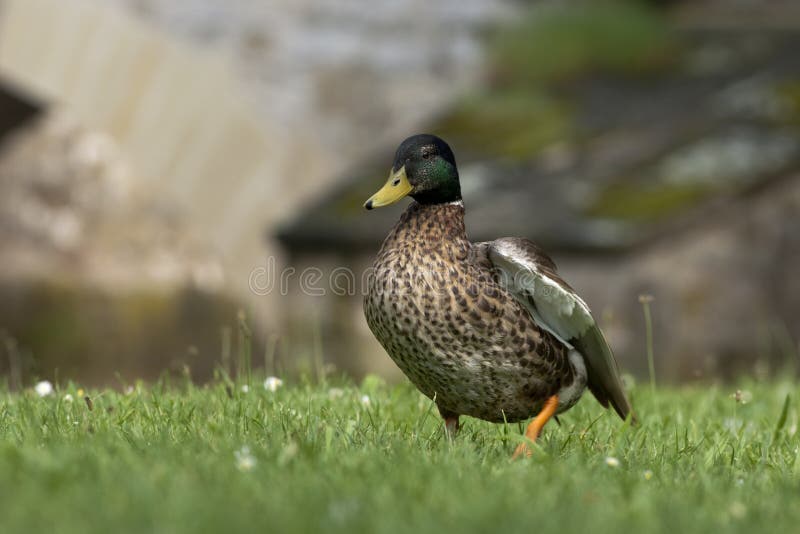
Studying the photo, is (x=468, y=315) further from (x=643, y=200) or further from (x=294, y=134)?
(x=294, y=134)

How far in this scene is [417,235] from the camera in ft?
11.2

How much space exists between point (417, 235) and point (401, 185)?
6.4 inches

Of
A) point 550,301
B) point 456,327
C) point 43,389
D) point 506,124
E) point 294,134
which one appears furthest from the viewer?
point 294,134

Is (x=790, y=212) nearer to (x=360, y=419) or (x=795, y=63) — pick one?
(x=795, y=63)

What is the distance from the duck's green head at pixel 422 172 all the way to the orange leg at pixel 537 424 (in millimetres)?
689

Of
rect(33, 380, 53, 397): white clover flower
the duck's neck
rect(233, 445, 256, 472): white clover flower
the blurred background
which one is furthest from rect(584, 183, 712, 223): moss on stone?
rect(233, 445, 256, 472): white clover flower

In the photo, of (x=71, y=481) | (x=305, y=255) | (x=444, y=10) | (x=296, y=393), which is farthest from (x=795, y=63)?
(x=71, y=481)

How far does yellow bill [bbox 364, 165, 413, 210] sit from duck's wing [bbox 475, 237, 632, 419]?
0.28 m

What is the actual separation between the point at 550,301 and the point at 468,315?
11.0 inches

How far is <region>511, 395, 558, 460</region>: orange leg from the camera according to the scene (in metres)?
3.12

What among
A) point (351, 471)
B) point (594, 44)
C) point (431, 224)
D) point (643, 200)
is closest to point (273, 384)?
point (431, 224)

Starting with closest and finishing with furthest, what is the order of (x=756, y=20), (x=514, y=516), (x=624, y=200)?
(x=514, y=516) < (x=624, y=200) < (x=756, y=20)

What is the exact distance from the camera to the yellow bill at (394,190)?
11.1ft

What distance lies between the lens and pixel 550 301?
134 inches
